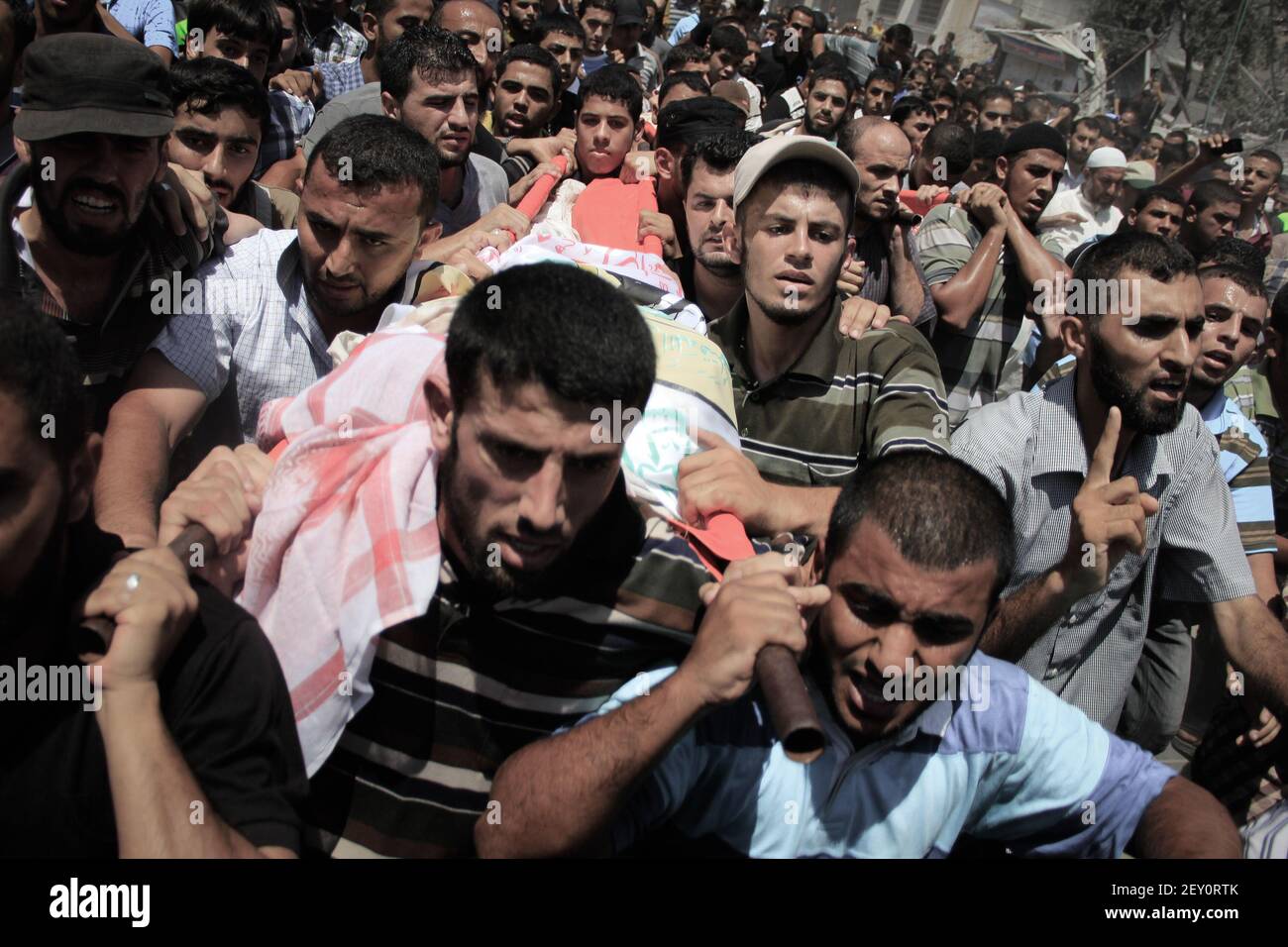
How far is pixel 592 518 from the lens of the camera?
212 centimetres

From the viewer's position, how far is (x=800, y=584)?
2117mm

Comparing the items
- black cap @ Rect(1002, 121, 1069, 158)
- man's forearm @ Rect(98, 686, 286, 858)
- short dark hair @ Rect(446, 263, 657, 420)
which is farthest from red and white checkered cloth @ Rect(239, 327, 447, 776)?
black cap @ Rect(1002, 121, 1069, 158)

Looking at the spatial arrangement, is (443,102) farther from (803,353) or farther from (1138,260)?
(1138,260)

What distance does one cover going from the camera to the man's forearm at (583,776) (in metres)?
1.86

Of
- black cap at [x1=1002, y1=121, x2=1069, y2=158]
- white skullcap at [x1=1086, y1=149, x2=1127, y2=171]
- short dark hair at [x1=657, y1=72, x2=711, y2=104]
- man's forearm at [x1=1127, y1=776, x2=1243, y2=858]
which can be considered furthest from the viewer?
white skullcap at [x1=1086, y1=149, x2=1127, y2=171]

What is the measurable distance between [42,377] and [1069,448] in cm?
275

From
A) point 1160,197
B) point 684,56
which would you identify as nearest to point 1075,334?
point 1160,197

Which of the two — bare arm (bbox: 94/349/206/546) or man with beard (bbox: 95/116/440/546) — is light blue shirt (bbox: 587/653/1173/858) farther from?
man with beard (bbox: 95/116/440/546)

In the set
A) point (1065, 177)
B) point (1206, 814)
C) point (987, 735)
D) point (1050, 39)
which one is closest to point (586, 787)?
point (987, 735)

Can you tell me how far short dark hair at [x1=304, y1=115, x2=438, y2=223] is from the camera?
324cm

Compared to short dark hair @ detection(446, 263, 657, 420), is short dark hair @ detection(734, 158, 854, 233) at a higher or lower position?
higher

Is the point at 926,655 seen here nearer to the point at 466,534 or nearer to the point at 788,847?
the point at 788,847

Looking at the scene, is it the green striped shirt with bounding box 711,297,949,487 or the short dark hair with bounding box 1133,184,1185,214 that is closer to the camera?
the green striped shirt with bounding box 711,297,949,487

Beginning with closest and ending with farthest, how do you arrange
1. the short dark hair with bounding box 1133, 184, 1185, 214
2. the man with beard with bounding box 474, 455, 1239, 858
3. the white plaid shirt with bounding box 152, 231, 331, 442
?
the man with beard with bounding box 474, 455, 1239, 858
the white plaid shirt with bounding box 152, 231, 331, 442
the short dark hair with bounding box 1133, 184, 1185, 214
